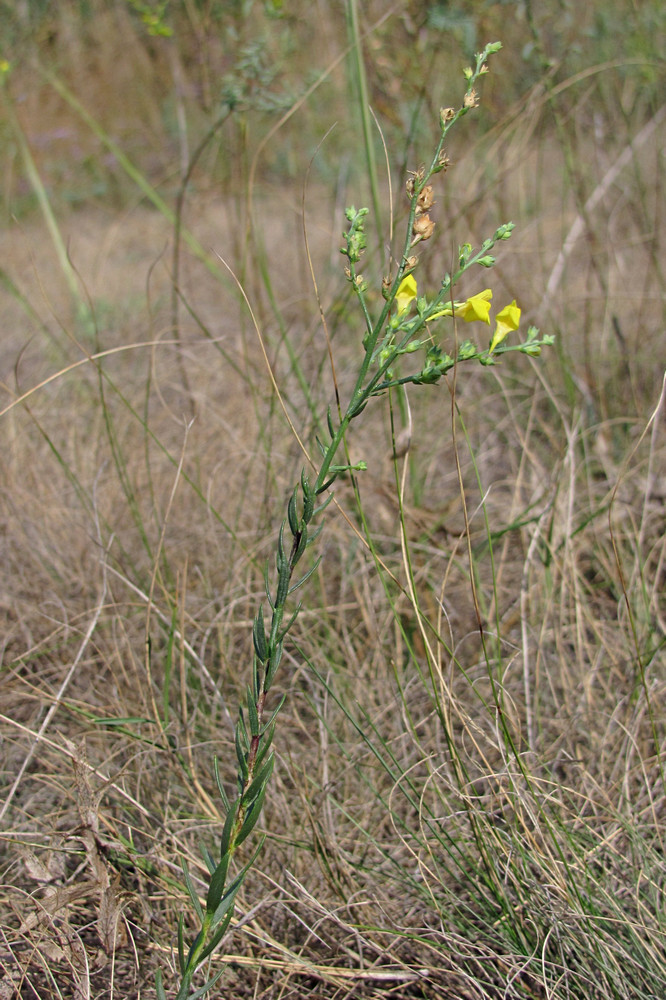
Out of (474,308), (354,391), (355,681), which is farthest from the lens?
(355,681)

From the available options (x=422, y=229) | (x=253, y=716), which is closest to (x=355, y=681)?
(x=253, y=716)

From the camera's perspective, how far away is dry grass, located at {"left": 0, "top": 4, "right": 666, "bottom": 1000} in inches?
36.5

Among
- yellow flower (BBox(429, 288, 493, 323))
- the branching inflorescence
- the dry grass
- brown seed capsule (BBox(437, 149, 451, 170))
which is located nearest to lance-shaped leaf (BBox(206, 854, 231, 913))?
the branching inflorescence

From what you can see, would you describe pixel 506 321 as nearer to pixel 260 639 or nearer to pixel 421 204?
pixel 421 204

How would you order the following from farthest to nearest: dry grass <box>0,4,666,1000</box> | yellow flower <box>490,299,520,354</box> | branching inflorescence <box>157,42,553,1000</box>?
1. dry grass <box>0,4,666,1000</box>
2. yellow flower <box>490,299,520,354</box>
3. branching inflorescence <box>157,42,553,1000</box>

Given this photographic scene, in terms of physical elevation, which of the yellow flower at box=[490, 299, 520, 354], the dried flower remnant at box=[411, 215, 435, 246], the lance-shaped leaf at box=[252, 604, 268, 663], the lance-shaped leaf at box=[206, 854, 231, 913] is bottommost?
the lance-shaped leaf at box=[206, 854, 231, 913]


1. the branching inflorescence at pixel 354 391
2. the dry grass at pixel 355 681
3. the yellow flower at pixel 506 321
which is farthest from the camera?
the dry grass at pixel 355 681

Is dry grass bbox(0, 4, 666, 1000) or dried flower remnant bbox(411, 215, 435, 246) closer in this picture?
dried flower remnant bbox(411, 215, 435, 246)

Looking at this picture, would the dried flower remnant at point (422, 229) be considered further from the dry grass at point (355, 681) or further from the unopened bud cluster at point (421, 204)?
the dry grass at point (355, 681)

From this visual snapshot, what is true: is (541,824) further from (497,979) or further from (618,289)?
(618,289)

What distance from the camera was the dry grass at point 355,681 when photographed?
0.93 m

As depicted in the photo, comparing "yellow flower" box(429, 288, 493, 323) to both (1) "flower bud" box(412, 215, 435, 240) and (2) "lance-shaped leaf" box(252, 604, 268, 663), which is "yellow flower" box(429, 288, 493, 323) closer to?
(1) "flower bud" box(412, 215, 435, 240)

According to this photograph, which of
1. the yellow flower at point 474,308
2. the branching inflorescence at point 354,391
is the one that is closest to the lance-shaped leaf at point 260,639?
the branching inflorescence at point 354,391

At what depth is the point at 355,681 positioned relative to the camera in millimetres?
1294
